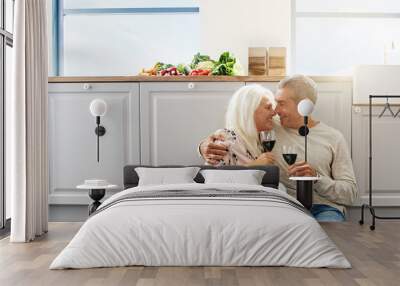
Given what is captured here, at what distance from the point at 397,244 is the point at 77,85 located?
3.07 m

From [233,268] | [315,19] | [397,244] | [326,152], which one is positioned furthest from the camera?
[315,19]

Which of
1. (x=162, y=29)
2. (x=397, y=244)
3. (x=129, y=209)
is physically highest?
(x=162, y=29)

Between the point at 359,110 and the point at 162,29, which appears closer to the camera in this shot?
the point at 359,110

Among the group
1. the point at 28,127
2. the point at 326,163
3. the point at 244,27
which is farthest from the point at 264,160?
the point at 28,127

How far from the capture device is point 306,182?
525 centimetres

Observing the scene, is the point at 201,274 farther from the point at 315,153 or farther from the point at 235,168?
the point at 315,153

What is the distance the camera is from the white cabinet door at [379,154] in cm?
563

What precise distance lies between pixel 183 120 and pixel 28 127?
1473mm

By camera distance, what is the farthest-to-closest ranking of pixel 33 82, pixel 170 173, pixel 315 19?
pixel 315 19 < pixel 170 173 < pixel 33 82

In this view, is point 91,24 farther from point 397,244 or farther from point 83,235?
point 397,244

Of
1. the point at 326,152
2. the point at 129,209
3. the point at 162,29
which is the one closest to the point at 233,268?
the point at 129,209

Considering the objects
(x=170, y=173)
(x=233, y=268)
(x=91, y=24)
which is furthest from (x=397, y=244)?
(x=91, y=24)

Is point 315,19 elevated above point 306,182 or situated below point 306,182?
above

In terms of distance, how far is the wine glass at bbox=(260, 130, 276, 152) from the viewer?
5512mm
